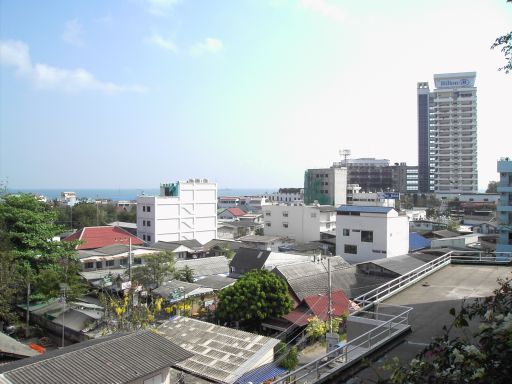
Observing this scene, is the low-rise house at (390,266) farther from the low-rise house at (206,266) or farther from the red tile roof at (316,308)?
the low-rise house at (206,266)

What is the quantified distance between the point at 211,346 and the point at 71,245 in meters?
14.0

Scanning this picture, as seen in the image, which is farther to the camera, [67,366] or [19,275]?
[19,275]

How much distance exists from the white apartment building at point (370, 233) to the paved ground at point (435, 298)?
20522 millimetres

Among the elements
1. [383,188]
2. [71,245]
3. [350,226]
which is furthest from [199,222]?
[383,188]

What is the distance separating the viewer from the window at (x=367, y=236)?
118 ft

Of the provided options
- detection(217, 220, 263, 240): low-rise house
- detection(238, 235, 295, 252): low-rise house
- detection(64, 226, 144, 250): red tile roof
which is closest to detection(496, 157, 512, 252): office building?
detection(238, 235, 295, 252): low-rise house

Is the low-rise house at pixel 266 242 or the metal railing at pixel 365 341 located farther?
the low-rise house at pixel 266 242

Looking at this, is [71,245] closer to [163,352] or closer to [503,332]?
[163,352]

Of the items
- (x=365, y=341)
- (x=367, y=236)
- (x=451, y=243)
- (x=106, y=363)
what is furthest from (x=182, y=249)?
(x=365, y=341)

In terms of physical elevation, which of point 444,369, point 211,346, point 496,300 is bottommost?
point 211,346

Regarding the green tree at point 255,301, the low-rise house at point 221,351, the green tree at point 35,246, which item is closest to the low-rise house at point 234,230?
the green tree at point 35,246

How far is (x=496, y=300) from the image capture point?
4.33m

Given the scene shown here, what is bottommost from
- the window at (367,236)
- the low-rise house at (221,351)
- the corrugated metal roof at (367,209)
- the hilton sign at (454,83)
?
the low-rise house at (221,351)

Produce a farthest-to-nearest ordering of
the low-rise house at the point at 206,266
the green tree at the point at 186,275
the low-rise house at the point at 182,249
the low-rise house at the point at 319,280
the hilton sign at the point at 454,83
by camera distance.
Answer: the hilton sign at the point at 454,83 → the low-rise house at the point at 182,249 → the low-rise house at the point at 206,266 → the green tree at the point at 186,275 → the low-rise house at the point at 319,280
